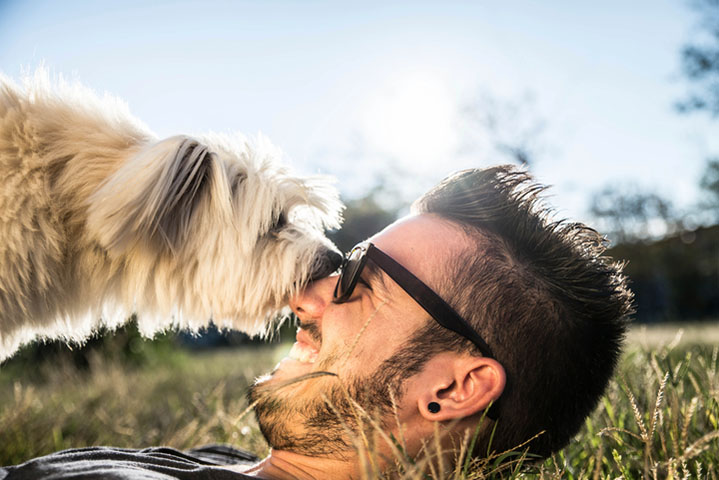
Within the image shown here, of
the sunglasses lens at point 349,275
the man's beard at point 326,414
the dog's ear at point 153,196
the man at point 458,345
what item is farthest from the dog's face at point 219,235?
the man's beard at point 326,414

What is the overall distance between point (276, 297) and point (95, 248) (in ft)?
3.01

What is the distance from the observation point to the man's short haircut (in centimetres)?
239

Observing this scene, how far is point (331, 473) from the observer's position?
2.33 meters

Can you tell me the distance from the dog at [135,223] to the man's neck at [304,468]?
85cm

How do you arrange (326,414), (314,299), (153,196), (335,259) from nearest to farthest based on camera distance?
(326,414)
(153,196)
(314,299)
(335,259)

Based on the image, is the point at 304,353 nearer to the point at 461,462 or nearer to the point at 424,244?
the point at 424,244

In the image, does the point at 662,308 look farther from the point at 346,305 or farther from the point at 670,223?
the point at 346,305

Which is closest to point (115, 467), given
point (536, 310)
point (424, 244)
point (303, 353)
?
point (303, 353)

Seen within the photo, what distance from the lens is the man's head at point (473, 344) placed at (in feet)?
7.63

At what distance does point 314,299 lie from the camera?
2.84m

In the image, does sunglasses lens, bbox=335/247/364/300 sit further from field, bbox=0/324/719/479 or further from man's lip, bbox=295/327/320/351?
field, bbox=0/324/719/479

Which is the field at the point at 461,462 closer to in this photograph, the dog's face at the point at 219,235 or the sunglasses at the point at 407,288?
the sunglasses at the point at 407,288

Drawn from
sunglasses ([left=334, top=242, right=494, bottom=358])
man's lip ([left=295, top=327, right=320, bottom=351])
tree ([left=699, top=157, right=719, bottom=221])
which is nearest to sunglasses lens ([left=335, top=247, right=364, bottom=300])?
sunglasses ([left=334, top=242, right=494, bottom=358])

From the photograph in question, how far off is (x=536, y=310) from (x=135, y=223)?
72.6 inches
